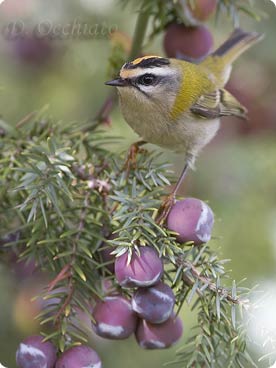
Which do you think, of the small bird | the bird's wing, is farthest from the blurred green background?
the bird's wing

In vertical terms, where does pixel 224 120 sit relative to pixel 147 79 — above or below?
below

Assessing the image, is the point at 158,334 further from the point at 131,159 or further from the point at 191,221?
the point at 131,159

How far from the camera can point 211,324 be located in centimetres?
173

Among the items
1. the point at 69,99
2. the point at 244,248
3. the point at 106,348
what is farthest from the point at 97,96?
the point at 106,348

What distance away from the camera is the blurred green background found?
3.24 metres

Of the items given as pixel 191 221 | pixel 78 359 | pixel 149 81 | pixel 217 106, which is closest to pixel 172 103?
pixel 149 81

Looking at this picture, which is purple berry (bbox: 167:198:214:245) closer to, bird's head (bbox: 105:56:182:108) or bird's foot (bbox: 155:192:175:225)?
bird's foot (bbox: 155:192:175:225)

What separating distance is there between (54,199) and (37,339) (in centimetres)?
43

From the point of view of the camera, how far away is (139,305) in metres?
1.68

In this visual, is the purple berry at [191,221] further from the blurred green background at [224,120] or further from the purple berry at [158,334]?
the blurred green background at [224,120]

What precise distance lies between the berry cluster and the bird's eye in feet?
2.98

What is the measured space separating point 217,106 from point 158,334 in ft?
5.45

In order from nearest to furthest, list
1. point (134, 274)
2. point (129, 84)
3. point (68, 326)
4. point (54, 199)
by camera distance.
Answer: point (134, 274) → point (68, 326) → point (54, 199) → point (129, 84)

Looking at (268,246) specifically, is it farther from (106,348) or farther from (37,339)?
(37,339)
